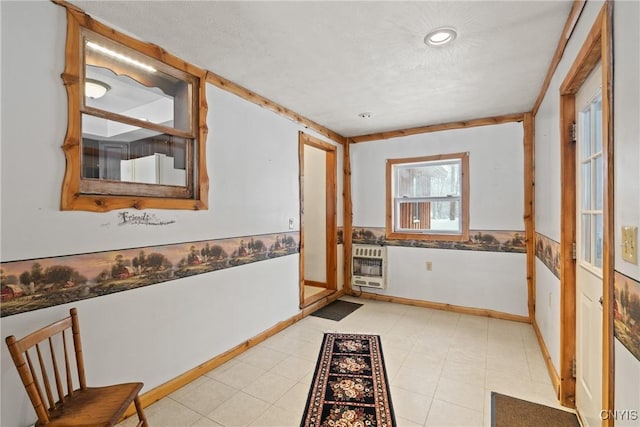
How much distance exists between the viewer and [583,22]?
5.48 ft

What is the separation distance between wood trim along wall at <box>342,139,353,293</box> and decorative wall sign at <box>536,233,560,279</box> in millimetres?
2480

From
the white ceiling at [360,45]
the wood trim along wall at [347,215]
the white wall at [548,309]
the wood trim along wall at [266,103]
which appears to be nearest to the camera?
the white ceiling at [360,45]

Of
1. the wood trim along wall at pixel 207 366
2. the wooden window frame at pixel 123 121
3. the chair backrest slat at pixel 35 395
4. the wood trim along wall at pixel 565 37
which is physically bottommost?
the wood trim along wall at pixel 207 366

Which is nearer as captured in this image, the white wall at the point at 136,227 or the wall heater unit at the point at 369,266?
the white wall at the point at 136,227

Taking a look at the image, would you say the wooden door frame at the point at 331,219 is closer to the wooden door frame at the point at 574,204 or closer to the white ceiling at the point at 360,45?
the white ceiling at the point at 360,45

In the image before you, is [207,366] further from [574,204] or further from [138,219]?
[574,204]

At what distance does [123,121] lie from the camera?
6.85 feet

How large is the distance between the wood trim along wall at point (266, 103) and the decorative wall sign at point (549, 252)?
2.91 meters

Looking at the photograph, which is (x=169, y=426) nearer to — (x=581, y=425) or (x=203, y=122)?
(x=203, y=122)

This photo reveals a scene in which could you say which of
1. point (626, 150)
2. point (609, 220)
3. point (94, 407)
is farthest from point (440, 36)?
point (94, 407)

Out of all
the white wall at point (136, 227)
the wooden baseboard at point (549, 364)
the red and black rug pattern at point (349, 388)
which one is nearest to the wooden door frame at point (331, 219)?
the white wall at point (136, 227)

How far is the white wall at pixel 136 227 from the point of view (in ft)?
5.18

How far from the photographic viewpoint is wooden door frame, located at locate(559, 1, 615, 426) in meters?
1.28

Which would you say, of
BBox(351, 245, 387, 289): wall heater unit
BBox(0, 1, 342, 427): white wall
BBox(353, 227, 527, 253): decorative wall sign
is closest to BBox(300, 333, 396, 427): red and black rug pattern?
BBox(0, 1, 342, 427): white wall
